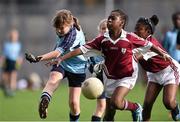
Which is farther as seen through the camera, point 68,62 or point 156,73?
point 68,62

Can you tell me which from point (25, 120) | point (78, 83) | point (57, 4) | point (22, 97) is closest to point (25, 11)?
point (57, 4)

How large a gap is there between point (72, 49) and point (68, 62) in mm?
304

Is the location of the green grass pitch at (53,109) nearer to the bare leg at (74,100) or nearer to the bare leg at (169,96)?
the bare leg at (74,100)

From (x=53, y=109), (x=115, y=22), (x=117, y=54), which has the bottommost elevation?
(x=53, y=109)

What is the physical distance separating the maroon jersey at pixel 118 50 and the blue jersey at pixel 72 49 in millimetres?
809

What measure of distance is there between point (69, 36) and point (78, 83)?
0.84 m

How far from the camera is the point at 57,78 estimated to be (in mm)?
12148

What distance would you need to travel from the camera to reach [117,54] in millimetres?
11312

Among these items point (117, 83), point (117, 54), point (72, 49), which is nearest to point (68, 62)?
point (72, 49)

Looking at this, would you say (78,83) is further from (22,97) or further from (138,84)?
(138,84)

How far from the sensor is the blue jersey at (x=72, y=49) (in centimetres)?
1215

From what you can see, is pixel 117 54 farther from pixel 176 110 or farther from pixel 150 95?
pixel 176 110

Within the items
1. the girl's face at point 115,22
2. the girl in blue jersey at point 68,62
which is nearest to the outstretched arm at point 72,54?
the girl in blue jersey at point 68,62

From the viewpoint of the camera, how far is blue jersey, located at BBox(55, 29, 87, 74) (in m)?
12.1
